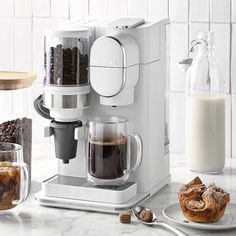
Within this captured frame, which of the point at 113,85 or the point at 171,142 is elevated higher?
the point at 113,85

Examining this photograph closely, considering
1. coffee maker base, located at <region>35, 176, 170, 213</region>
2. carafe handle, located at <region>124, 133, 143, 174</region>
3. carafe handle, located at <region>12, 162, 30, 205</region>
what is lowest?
coffee maker base, located at <region>35, 176, 170, 213</region>

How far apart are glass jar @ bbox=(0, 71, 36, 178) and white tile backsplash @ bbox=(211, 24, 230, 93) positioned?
1.91ft

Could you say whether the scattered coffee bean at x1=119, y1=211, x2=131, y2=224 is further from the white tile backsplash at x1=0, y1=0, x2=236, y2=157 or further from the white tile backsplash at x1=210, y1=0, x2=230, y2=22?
the white tile backsplash at x1=210, y1=0, x2=230, y2=22

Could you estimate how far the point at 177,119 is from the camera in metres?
2.46

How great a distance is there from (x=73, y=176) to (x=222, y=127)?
45 centimetres

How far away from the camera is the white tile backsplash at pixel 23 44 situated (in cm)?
260

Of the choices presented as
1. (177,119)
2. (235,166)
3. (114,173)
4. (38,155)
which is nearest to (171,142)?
(177,119)

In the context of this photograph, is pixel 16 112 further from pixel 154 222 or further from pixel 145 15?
pixel 145 15

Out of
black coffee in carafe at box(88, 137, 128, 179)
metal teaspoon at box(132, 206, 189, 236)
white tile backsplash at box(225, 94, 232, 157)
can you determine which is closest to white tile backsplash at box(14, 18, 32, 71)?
white tile backsplash at box(225, 94, 232, 157)

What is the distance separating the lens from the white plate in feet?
5.76

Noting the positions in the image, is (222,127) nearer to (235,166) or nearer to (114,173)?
(235,166)

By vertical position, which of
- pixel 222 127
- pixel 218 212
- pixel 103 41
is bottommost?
pixel 218 212

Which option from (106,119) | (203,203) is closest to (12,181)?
(106,119)

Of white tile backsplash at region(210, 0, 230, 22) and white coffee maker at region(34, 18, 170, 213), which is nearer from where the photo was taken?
white coffee maker at region(34, 18, 170, 213)
